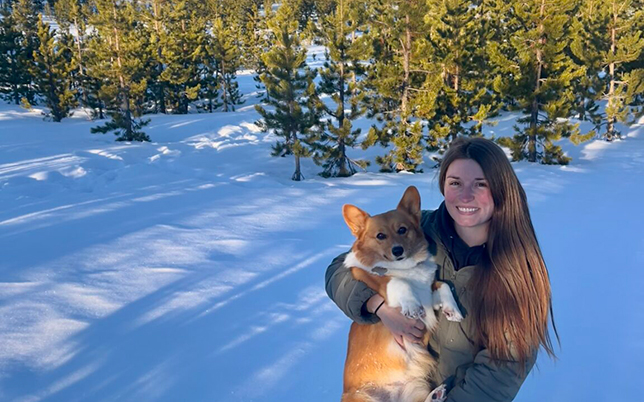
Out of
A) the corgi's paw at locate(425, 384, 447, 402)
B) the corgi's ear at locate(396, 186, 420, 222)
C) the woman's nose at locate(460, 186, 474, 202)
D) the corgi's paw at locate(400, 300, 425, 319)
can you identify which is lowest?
the corgi's paw at locate(425, 384, 447, 402)

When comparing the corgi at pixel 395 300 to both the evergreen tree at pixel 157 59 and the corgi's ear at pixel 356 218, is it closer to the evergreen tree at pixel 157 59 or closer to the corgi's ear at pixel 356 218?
the corgi's ear at pixel 356 218

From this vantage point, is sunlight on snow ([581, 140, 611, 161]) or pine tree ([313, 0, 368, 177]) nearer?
pine tree ([313, 0, 368, 177])

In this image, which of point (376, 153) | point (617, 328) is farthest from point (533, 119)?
point (617, 328)

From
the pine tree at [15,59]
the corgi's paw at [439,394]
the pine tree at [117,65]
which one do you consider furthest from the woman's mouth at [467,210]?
the pine tree at [15,59]

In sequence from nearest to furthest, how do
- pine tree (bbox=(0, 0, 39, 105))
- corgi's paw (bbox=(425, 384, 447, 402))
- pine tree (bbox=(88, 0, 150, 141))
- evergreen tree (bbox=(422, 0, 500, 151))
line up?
corgi's paw (bbox=(425, 384, 447, 402)) < evergreen tree (bbox=(422, 0, 500, 151)) < pine tree (bbox=(88, 0, 150, 141)) < pine tree (bbox=(0, 0, 39, 105))

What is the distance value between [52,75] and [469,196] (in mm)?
30334

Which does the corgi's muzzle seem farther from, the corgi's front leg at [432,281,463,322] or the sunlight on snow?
the sunlight on snow

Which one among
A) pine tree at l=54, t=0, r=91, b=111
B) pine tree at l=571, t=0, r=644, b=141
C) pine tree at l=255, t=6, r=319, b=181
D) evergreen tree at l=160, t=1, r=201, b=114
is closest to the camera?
pine tree at l=255, t=6, r=319, b=181

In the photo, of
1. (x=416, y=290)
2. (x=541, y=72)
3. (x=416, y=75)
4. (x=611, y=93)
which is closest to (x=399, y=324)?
(x=416, y=290)

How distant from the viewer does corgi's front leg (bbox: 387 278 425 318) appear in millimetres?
2199

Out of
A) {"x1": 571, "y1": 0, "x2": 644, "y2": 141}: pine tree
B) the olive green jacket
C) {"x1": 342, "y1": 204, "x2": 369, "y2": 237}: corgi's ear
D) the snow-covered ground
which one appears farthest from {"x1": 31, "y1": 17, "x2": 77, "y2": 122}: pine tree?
the olive green jacket

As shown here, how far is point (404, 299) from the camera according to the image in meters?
2.23

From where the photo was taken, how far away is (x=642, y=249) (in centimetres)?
701

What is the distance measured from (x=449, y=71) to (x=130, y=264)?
626 inches
